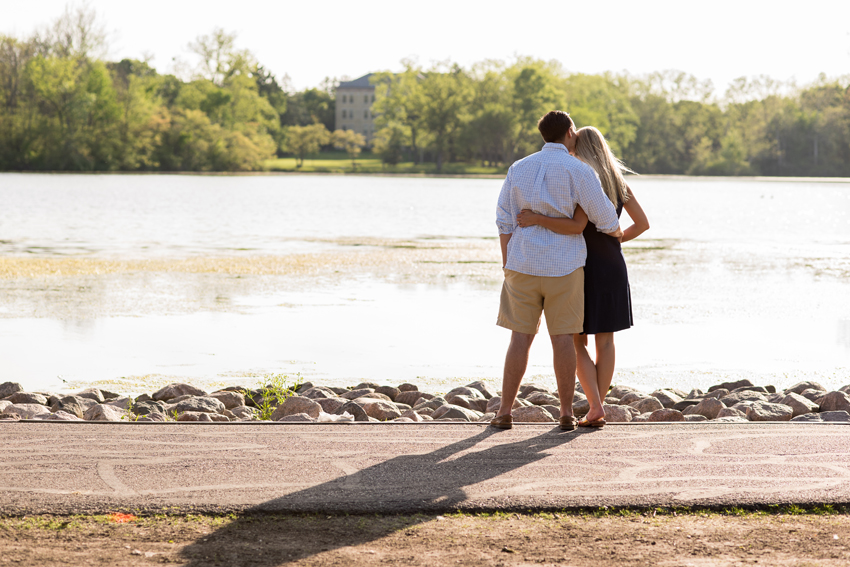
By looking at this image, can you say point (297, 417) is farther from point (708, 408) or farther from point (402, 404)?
point (708, 408)

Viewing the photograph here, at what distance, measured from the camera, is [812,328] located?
11633mm

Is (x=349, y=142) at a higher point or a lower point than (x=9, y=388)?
higher

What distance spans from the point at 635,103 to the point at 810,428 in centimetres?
12547

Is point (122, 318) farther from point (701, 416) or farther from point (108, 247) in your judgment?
point (108, 247)

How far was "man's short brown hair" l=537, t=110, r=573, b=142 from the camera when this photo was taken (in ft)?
16.7

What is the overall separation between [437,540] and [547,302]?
193cm

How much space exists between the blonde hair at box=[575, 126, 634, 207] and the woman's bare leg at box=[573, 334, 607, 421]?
87 cm

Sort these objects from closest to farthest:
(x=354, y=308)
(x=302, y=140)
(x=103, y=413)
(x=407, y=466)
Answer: (x=407, y=466)
(x=103, y=413)
(x=354, y=308)
(x=302, y=140)

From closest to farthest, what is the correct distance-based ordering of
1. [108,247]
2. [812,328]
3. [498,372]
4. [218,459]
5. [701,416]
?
[218,459]
[701,416]
[498,372]
[812,328]
[108,247]

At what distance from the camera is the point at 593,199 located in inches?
195

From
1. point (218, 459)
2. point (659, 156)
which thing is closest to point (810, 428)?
point (218, 459)

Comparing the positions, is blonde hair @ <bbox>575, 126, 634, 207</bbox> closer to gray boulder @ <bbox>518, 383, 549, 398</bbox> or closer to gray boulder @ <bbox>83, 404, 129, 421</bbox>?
gray boulder @ <bbox>518, 383, 549, 398</bbox>

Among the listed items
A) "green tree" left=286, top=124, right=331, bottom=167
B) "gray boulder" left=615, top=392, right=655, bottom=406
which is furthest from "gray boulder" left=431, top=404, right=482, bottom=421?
"green tree" left=286, top=124, right=331, bottom=167

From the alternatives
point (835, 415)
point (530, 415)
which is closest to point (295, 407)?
point (530, 415)
